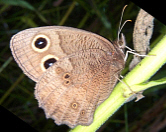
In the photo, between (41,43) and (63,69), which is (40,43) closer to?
(41,43)

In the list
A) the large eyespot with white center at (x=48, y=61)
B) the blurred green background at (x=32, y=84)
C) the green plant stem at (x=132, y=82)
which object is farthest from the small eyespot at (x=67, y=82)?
the blurred green background at (x=32, y=84)

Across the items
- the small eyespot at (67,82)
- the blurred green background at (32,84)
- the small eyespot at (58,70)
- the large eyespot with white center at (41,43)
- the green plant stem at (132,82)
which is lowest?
the blurred green background at (32,84)

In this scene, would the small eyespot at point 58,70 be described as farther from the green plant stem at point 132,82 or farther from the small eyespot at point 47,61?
the green plant stem at point 132,82

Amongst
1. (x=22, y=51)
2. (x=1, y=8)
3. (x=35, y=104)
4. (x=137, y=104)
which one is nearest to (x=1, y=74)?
(x=35, y=104)

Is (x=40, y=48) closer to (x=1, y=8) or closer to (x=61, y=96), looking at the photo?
(x=61, y=96)

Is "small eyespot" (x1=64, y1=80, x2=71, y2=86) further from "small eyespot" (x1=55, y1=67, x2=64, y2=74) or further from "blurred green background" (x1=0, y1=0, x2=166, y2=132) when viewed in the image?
"blurred green background" (x1=0, y1=0, x2=166, y2=132)

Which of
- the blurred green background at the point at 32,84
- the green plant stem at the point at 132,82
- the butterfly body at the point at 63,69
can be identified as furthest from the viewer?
the blurred green background at the point at 32,84

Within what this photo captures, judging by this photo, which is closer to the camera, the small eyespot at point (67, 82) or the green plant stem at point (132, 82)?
the green plant stem at point (132, 82)
